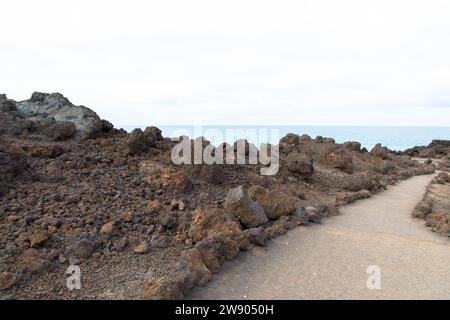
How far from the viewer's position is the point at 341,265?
581 cm

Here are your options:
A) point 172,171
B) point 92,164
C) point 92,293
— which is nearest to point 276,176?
point 172,171

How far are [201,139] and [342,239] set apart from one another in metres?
4.03

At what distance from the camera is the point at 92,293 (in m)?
4.82

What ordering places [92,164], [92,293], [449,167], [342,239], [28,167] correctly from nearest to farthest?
[92,293] → [342,239] → [28,167] → [92,164] → [449,167]

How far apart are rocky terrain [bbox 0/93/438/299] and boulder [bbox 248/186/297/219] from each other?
0.02 m

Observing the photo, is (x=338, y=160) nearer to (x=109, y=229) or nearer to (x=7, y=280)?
(x=109, y=229)

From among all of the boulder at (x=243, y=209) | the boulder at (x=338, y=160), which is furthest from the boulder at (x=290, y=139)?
the boulder at (x=243, y=209)

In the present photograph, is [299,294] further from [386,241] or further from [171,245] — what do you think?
[386,241]

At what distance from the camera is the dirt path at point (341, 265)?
5.00 metres

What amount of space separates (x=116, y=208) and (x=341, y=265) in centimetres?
354

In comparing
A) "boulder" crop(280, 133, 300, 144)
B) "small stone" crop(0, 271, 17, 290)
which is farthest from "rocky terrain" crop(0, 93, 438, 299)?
"boulder" crop(280, 133, 300, 144)

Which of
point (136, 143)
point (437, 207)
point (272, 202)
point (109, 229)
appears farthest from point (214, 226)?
point (437, 207)

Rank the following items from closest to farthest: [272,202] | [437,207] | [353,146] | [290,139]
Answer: [272,202]
[437,207]
[290,139]
[353,146]

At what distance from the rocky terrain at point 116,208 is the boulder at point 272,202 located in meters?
0.02
